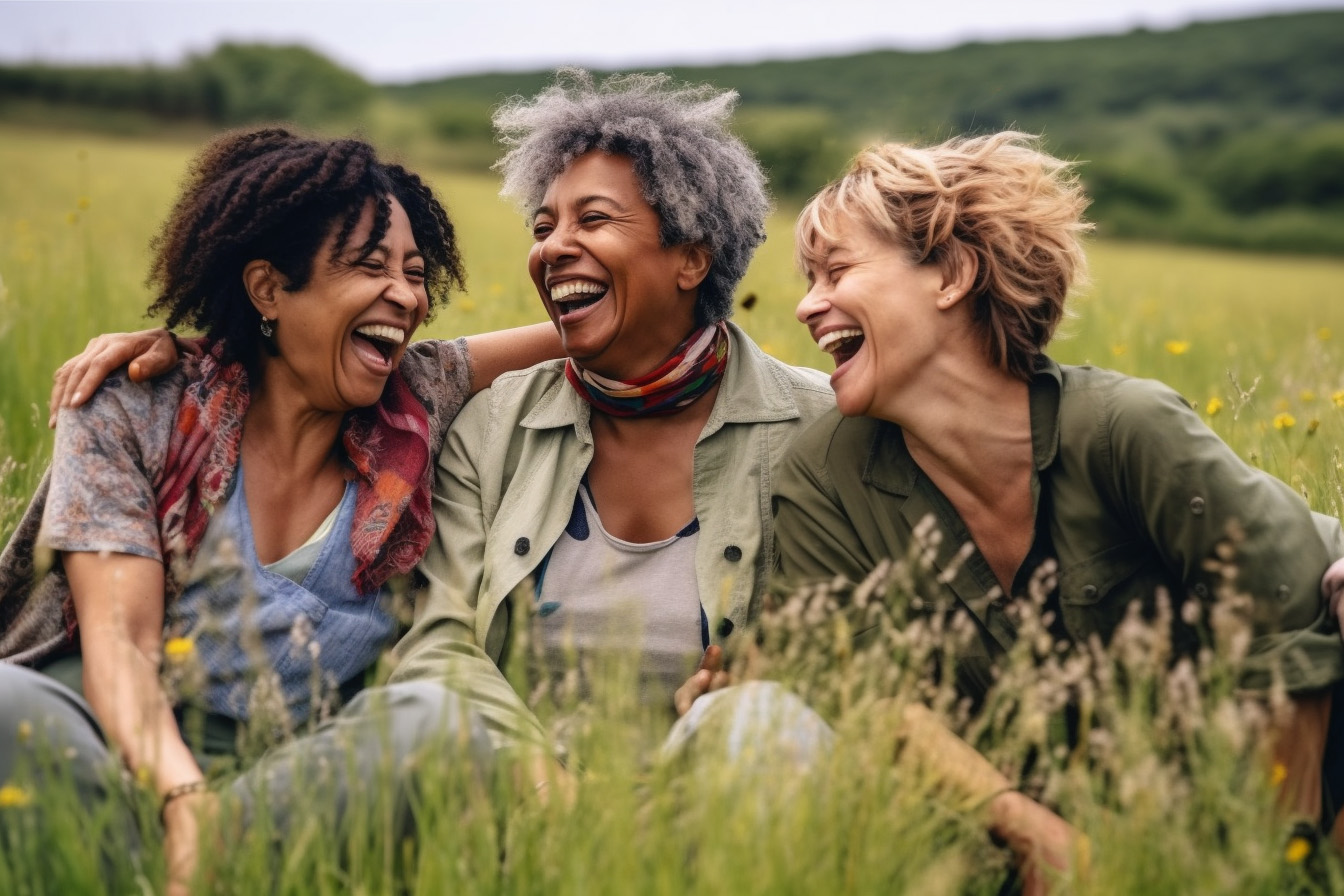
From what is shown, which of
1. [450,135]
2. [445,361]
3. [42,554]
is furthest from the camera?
[450,135]

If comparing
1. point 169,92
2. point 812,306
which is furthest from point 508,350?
point 169,92

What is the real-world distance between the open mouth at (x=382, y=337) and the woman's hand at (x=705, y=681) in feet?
3.48

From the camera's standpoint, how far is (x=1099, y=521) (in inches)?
107

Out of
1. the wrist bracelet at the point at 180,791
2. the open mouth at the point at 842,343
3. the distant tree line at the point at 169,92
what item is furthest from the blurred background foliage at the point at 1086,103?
the wrist bracelet at the point at 180,791

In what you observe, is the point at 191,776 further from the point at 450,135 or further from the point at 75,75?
the point at 450,135

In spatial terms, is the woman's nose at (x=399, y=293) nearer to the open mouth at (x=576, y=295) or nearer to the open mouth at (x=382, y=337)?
the open mouth at (x=382, y=337)

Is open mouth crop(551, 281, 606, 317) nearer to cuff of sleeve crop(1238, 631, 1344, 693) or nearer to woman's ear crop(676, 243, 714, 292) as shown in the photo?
woman's ear crop(676, 243, 714, 292)

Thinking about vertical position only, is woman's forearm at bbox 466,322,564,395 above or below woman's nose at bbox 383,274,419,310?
below

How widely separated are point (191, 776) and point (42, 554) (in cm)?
55

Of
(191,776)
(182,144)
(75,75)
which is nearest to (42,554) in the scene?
(191,776)

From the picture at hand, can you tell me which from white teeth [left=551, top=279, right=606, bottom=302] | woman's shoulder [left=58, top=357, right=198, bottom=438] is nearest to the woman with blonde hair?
white teeth [left=551, top=279, right=606, bottom=302]

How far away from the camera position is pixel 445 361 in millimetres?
3537

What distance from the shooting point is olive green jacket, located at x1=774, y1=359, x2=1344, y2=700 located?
98.3 inches

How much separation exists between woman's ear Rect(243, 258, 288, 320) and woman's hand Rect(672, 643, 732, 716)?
1307 mm
